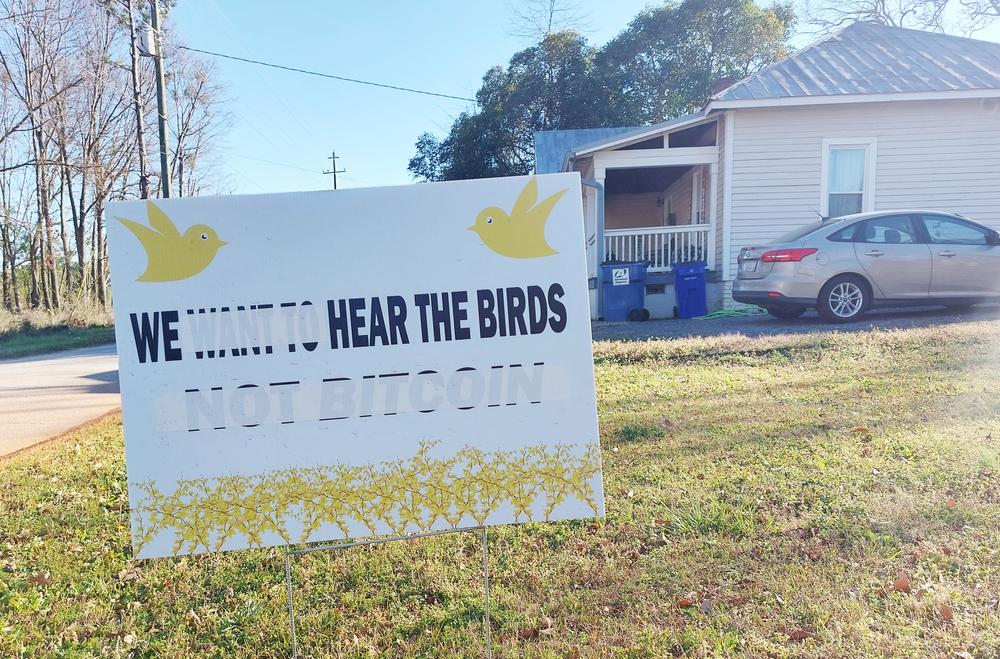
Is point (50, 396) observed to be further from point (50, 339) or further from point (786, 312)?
point (50, 339)

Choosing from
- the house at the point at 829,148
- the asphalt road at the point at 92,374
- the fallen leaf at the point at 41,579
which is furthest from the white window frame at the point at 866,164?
the fallen leaf at the point at 41,579

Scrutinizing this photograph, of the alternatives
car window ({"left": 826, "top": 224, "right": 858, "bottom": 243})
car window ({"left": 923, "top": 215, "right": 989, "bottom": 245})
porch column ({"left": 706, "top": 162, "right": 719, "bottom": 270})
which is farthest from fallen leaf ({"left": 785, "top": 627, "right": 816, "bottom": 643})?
porch column ({"left": 706, "top": 162, "right": 719, "bottom": 270})

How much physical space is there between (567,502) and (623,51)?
3611cm

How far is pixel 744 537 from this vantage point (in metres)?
3.31

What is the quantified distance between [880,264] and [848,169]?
5025 millimetres

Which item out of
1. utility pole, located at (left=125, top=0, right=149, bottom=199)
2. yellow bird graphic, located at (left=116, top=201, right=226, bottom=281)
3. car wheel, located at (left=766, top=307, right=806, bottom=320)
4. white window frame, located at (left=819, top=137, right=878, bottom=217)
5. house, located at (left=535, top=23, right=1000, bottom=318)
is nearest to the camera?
yellow bird graphic, located at (left=116, top=201, right=226, bottom=281)

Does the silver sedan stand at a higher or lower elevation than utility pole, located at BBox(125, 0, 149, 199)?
lower

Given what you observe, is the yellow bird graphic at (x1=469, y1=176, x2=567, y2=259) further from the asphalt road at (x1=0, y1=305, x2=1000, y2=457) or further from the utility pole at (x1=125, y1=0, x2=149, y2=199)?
the utility pole at (x1=125, y1=0, x2=149, y2=199)

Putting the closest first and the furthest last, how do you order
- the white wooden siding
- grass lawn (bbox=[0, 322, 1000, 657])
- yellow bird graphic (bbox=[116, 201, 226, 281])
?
yellow bird graphic (bbox=[116, 201, 226, 281]) → grass lawn (bbox=[0, 322, 1000, 657]) → the white wooden siding

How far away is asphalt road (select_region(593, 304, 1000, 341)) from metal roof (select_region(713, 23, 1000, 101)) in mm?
4653

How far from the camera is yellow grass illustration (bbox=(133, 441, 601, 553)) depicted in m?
2.37

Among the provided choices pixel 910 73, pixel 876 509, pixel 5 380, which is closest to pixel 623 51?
pixel 910 73

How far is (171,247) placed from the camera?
2.36m

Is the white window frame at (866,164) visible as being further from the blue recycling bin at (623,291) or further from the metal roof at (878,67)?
the blue recycling bin at (623,291)
